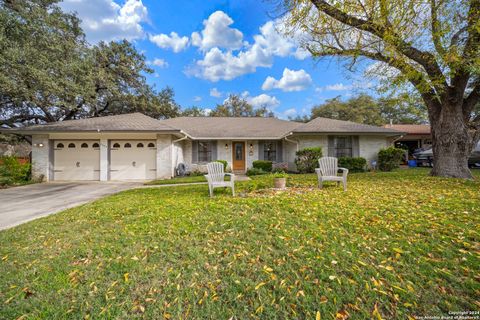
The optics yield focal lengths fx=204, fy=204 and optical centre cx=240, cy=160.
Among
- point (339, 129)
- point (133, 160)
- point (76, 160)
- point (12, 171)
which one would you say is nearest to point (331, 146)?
point (339, 129)

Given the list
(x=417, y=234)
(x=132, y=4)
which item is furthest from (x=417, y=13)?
(x=132, y=4)

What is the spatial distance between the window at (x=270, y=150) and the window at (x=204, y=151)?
3827mm

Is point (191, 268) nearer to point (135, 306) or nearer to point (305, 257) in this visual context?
point (135, 306)

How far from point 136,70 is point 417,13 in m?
20.0

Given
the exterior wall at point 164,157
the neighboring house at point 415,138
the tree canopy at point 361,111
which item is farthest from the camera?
the tree canopy at point 361,111

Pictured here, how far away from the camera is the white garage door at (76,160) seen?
1085 cm

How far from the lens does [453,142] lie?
24.8ft

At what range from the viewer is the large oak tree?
612 centimetres

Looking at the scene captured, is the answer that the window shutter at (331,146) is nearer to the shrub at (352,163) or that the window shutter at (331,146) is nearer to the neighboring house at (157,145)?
the neighboring house at (157,145)

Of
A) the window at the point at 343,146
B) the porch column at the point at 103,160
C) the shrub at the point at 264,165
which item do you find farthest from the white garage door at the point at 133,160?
the window at the point at 343,146

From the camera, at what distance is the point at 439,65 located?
6.81 metres

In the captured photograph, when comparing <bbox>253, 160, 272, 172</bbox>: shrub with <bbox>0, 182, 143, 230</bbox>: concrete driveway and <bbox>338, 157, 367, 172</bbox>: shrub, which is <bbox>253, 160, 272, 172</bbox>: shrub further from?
<bbox>0, 182, 143, 230</bbox>: concrete driveway

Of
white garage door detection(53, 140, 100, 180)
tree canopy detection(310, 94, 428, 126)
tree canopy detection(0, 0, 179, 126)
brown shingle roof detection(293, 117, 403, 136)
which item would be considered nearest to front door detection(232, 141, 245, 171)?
brown shingle roof detection(293, 117, 403, 136)

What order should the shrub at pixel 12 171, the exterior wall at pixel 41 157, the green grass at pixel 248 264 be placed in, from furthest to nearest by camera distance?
the exterior wall at pixel 41 157 < the shrub at pixel 12 171 < the green grass at pixel 248 264
